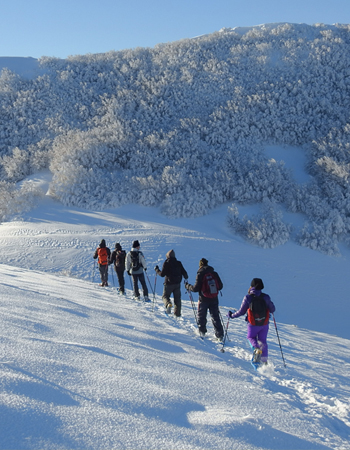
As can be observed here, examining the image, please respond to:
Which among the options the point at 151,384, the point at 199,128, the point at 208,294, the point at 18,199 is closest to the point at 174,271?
the point at 208,294

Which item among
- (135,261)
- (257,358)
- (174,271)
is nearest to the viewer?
(257,358)

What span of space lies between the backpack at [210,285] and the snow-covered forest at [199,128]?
12.4 meters

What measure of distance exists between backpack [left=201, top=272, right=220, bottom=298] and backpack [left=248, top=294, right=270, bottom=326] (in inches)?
44.2

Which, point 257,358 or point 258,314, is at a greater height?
point 258,314

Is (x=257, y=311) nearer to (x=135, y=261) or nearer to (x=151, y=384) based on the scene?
(x=151, y=384)

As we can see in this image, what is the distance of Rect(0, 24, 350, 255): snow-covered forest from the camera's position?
21.7 m

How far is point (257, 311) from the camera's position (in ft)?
18.5

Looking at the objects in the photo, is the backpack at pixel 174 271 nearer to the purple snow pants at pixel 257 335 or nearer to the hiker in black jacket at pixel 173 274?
the hiker in black jacket at pixel 173 274

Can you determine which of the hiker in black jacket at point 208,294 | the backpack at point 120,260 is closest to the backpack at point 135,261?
the backpack at point 120,260

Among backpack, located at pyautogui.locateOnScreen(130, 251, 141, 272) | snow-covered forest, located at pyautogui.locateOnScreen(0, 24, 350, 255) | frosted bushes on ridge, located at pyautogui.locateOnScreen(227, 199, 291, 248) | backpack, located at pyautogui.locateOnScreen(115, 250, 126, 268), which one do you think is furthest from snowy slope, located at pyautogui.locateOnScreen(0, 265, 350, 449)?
snow-covered forest, located at pyautogui.locateOnScreen(0, 24, 350, 255)

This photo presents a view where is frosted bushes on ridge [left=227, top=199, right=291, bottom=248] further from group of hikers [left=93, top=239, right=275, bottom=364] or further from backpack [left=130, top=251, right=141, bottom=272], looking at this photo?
group of hikers [left=93, top=239, right=275, bottom=364]

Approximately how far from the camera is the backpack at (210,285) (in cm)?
665

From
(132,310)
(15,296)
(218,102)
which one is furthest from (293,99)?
(15,296)

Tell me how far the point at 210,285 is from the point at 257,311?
4.27ft
